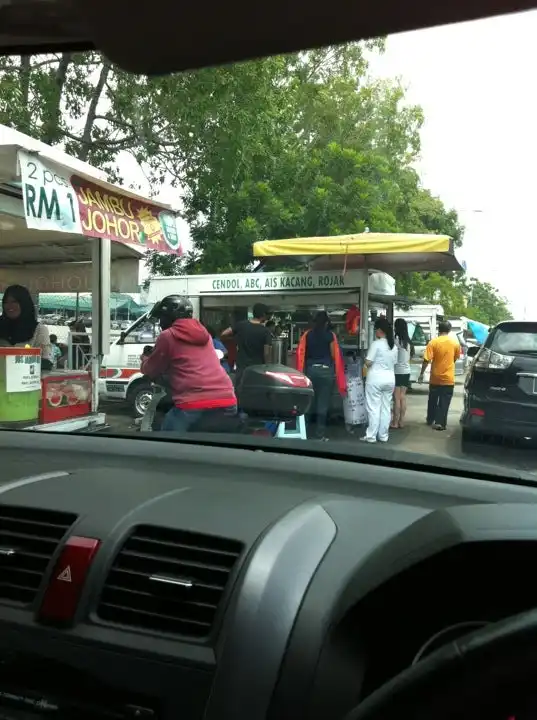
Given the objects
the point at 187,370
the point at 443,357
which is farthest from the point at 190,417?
the point at 443,357

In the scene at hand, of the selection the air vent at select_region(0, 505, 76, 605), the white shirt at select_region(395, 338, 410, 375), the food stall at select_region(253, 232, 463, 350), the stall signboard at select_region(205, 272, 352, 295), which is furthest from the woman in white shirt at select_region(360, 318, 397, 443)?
the air vent at select_region(0, 505, 76, 605)

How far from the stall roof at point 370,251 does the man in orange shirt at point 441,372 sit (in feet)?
2.77

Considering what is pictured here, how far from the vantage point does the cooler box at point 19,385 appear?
18.0ft

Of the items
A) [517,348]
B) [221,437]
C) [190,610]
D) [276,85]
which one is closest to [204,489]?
[190,610]

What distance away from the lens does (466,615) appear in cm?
169

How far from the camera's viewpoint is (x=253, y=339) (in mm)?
5855

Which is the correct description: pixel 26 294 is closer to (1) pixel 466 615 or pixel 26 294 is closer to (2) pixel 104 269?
(2) pixel 104 269

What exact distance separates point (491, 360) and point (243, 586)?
3387 mm

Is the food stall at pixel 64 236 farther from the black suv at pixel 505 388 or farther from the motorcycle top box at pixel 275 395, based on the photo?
the black suv at pixel 505 388

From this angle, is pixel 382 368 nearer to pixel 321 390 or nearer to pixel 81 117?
pixel 321 390

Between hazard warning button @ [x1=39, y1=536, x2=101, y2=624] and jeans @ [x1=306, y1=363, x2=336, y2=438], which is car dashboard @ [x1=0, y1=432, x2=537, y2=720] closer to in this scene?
hazard warning button @ [x1=39, y1=536, x2=101, y2=624]

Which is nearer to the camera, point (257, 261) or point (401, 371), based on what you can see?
point (257, 261)

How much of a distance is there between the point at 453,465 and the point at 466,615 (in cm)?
78

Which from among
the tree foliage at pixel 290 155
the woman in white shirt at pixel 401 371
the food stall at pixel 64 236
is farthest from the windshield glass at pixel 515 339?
the food stall at pixel 64 236
